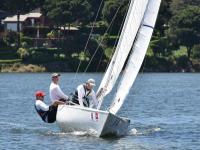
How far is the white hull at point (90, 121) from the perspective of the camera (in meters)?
39.7

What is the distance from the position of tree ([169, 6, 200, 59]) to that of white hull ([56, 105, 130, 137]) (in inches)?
4254

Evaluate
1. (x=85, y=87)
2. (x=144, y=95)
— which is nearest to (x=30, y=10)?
(x=144, y=95)

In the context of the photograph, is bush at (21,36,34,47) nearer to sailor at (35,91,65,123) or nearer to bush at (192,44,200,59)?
bush at (192,44,200,59)

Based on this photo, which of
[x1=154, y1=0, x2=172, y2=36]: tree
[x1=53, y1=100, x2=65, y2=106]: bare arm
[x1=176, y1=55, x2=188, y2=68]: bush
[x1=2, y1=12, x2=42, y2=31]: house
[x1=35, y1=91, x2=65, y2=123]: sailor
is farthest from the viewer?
[x1=2, y1=12, x2=42, y2=31]: house

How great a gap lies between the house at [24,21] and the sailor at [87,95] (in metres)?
127

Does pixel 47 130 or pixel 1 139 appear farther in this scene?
pixel 47 130

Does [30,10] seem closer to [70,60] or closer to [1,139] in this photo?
[70,60]

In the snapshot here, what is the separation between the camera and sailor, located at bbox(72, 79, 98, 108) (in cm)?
4117

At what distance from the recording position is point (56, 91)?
1656 inches

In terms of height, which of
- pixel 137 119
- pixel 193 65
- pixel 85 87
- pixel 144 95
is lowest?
pixel 193 65

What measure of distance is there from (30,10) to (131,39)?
410 feet

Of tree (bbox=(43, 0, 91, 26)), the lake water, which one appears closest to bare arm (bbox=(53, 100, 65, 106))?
the lake water

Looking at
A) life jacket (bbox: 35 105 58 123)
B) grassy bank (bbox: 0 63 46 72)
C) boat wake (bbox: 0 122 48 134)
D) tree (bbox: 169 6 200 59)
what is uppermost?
life jacket (bbox: 35 105 58 123)

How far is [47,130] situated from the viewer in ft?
148
